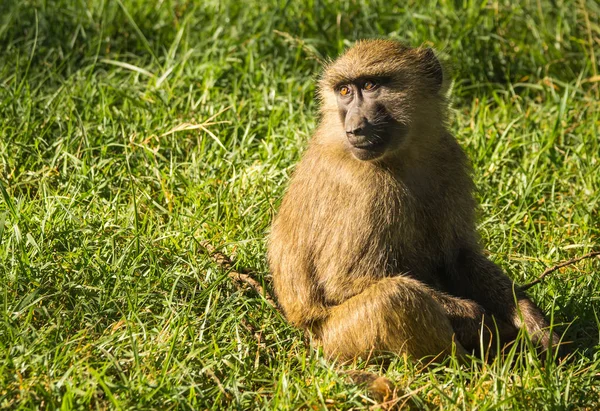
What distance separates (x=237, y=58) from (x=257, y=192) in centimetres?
152

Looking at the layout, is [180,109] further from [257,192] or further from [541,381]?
[541,381]

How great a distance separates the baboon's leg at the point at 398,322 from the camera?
14.0ft

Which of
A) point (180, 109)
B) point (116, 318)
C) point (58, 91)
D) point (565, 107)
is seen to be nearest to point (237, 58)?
point (180, 109)

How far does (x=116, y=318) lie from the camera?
177 inches

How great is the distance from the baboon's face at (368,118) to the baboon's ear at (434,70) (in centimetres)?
31

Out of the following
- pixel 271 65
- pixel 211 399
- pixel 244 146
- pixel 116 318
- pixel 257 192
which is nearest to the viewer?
pixel 211 399

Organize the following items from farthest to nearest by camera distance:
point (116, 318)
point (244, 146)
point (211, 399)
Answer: point (244, 146) → point (116, 318) → point (211, 399)

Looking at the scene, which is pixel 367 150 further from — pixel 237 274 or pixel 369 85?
pixel 237 274

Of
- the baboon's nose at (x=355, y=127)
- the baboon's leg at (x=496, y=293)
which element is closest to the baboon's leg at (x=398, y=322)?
the baboon's leg at (x=496, y=293)

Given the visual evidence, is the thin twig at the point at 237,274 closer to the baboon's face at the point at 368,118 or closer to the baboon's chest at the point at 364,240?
the baboon's chest at the point at 364,240

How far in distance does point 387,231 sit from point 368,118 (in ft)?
1.86

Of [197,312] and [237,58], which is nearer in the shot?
[197,312]

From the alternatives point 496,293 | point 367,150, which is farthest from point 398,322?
point 367,150

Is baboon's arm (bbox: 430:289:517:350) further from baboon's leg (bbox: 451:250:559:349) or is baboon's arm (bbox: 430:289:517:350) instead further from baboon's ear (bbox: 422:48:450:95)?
baboon's ear (bbox: 422:48:450:95)
